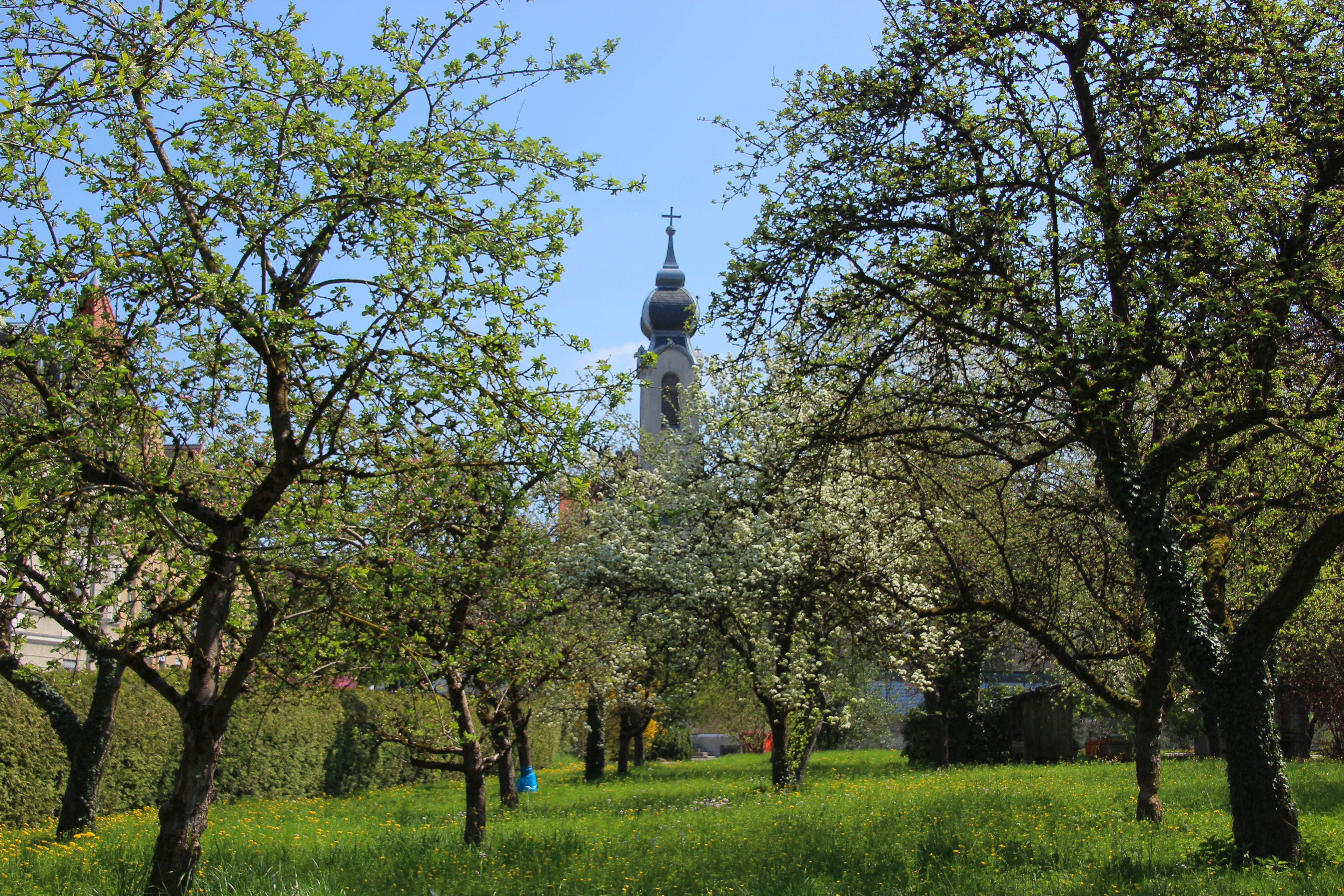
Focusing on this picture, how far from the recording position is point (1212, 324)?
7520 mm

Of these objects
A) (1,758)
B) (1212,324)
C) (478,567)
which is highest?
(1212,324)

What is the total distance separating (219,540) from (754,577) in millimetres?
11234

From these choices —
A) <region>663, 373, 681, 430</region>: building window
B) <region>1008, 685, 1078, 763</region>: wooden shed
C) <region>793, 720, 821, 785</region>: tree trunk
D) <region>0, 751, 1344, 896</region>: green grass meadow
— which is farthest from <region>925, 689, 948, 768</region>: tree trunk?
<region>663, 373, 681, 430</region>: building window

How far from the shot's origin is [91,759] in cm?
1231

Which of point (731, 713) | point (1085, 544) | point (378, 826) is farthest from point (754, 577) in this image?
point (731, 713)

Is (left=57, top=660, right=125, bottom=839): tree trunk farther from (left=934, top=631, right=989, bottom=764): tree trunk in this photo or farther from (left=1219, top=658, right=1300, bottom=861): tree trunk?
(left=934, top=631, right=989, bottom=764): tree trunk

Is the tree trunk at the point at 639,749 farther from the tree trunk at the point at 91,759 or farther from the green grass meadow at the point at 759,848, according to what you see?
the tree trunk at the point at 91,759

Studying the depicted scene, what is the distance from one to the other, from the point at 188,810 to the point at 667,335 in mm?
55295

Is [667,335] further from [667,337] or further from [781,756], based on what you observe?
[781,756]

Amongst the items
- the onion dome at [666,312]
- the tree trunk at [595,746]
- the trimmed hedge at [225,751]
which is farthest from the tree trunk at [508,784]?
the onion dome at [666,312]

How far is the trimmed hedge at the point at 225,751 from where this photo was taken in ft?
46.2

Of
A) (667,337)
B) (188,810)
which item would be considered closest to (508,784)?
(188,810)

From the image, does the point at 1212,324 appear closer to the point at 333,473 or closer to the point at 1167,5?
the point at 1167,5

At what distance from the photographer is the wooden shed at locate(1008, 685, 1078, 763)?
2761 cm
